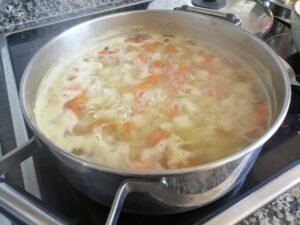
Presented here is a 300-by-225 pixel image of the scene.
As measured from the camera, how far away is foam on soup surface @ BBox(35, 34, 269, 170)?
27.2 inches

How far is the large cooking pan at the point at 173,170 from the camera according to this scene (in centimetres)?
51

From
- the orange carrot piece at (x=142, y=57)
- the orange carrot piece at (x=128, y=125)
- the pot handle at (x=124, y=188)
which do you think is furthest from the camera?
the orange carrot piece at (x=142, y=57)

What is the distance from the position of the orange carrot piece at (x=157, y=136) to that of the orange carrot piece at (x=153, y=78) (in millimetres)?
173

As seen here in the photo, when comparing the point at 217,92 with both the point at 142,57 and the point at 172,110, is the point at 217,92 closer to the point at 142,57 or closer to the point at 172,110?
the point at 172,110

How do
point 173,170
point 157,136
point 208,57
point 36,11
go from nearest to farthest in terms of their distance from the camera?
point 173,170
point 157,136
point 208,57
point 36,11

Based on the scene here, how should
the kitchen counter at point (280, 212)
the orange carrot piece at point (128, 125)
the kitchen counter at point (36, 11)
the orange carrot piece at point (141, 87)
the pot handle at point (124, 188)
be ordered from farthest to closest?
the kitchen counter at point (36, 11) → the orange carrot piece at point (141, 87) → the orange carrot piece at point (128, 125) → the kitchen counter at point (280, 212) → the pot handle at point (124, 188)

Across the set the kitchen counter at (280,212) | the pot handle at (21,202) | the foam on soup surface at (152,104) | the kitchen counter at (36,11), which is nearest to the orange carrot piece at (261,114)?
the foam on soup surface at (152,104)

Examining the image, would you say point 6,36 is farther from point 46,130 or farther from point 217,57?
point 217,57

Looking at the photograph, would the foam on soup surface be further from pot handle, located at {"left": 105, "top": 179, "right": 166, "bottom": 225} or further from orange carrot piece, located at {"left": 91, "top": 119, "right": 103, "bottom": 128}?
pot handle, located at {"left": 105, "top": 179, "right": 166, "bottom": 225}

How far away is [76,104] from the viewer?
2.61 ft

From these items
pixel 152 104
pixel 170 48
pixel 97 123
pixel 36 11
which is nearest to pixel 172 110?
pixel 152 104

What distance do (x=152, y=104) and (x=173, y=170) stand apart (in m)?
0.31

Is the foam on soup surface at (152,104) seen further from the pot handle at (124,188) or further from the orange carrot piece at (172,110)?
the pot handle at (124,188)

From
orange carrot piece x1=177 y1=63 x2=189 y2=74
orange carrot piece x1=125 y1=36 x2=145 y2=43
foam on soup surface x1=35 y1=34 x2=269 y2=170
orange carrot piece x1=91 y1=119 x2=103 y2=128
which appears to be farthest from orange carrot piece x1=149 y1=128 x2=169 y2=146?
orange carrot piece x1=125 y1=36 x2=145 y2=43
